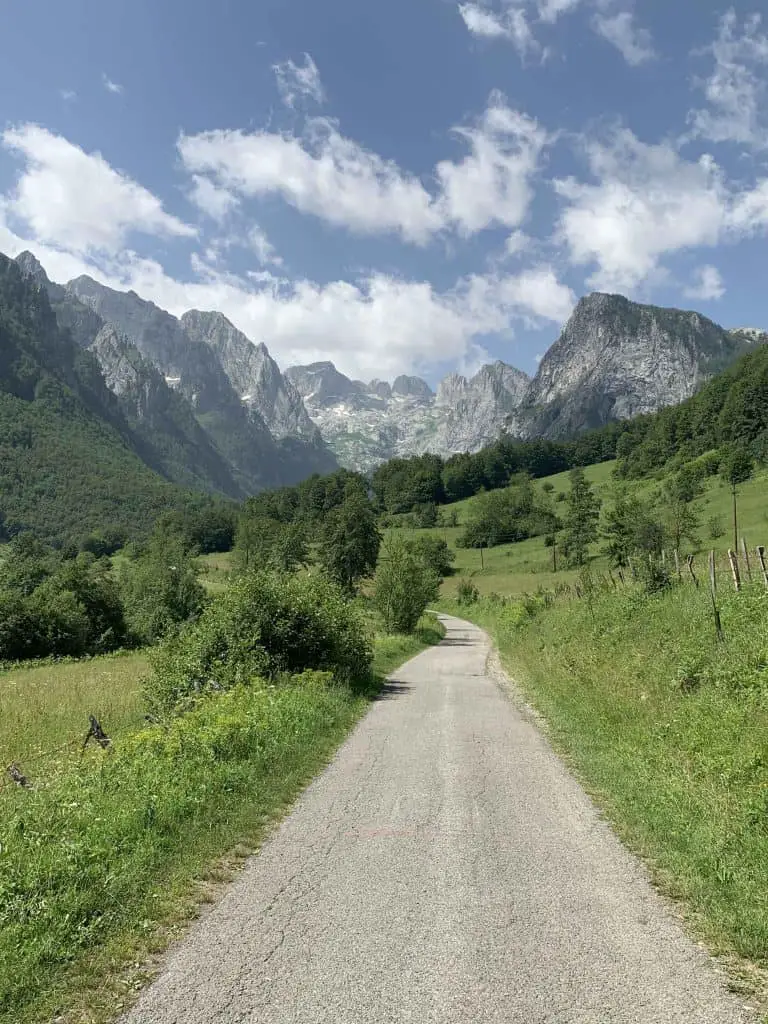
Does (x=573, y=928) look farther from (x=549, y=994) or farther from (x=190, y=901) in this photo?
(x=190, y=901)

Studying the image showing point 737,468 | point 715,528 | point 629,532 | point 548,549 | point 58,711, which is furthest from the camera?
point 548,549

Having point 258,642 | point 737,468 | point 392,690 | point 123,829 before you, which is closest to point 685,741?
point 123,829

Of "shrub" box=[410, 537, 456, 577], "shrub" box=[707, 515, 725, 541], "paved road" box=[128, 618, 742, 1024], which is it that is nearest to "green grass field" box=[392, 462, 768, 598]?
"shrub" box=[707, 515, 725, 541]

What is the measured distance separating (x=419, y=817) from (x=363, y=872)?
6.33 ft

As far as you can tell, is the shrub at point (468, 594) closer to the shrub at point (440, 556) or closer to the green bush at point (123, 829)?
the shrub at point (440, 556)

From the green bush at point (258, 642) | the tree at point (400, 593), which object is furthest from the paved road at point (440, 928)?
the tree at point (400, 593)

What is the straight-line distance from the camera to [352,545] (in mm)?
69875

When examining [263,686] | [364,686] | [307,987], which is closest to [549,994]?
[307,987]

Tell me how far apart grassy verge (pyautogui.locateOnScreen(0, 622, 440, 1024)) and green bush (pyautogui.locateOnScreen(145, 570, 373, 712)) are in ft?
14.5

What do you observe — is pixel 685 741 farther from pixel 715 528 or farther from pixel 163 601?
pixel 715 528

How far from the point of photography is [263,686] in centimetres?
1559

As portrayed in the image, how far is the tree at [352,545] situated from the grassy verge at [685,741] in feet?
157

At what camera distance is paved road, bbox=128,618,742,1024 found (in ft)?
14.0

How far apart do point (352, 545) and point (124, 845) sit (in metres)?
63.2
